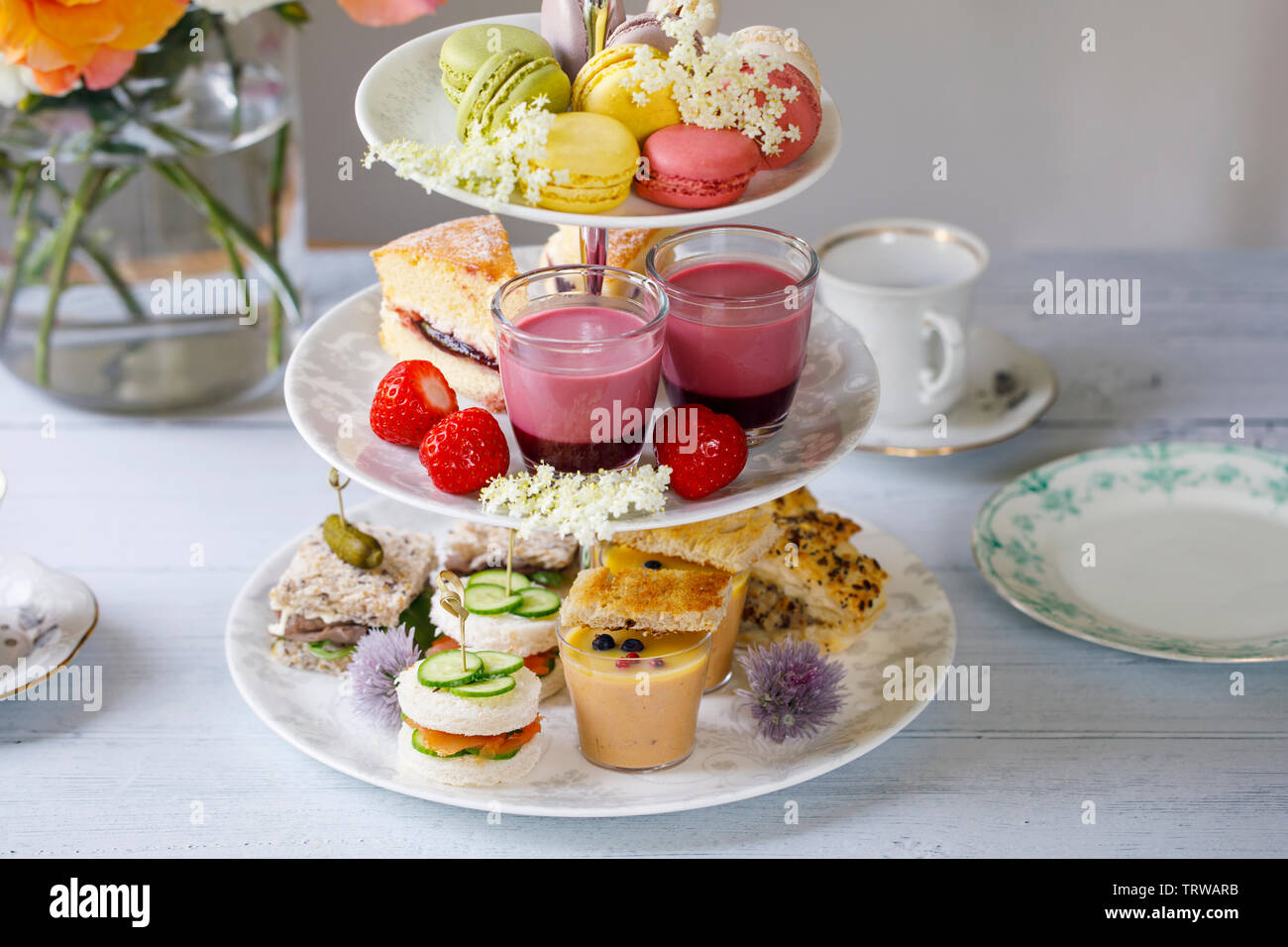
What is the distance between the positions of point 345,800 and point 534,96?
78 cm

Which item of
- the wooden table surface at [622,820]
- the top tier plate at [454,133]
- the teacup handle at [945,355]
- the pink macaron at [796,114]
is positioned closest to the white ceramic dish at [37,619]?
the wooden table surface at [622,820]

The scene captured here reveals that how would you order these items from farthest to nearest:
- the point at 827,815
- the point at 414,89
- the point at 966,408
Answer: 1. the point at 966,408
2. the point at 827,815
3. the point at 414,89

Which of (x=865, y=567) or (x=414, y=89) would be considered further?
(x=865, y=567)

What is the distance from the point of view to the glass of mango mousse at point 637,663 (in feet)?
4.59

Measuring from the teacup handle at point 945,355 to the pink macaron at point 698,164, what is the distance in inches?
32.8

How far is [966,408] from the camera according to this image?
81.9 inches

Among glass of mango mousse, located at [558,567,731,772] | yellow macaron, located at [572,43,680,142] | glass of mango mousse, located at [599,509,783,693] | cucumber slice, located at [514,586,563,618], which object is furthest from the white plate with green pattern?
yellow macaron, located at [572,43,680,142]

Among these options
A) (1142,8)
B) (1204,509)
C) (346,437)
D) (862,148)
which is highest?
(1142,8)

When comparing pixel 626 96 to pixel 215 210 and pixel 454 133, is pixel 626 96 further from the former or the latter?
pixel 215 210

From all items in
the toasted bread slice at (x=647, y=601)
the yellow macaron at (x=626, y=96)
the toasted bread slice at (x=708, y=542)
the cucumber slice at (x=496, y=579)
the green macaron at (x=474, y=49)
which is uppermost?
the green macaron at (x=474, y=49)

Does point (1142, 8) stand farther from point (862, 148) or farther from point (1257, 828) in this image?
point (1257, 828)

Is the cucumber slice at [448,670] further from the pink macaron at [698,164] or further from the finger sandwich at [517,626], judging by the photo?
the pink macaron at [698,164]

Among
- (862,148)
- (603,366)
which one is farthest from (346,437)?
(862,148)

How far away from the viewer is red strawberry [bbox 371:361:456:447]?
1.36 m
